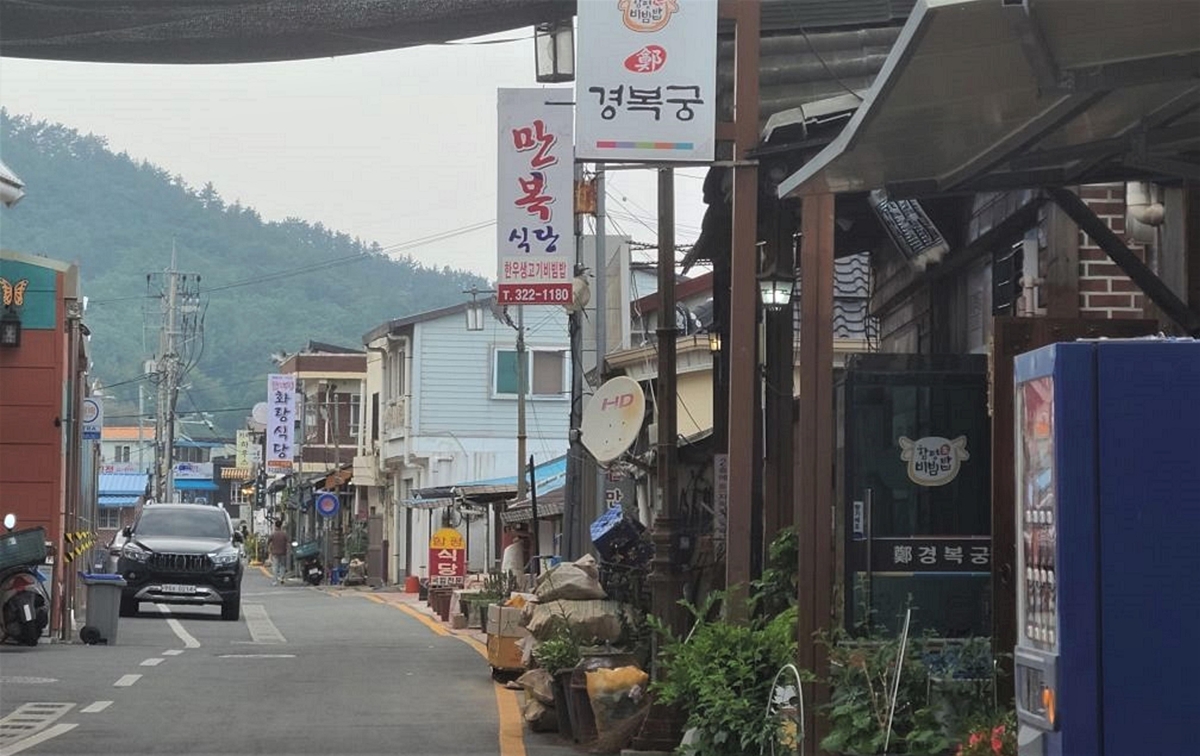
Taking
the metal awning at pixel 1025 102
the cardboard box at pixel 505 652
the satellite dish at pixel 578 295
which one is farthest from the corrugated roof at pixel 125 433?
the metal awning at pixel 1025 102

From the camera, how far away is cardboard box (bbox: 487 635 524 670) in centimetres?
1698

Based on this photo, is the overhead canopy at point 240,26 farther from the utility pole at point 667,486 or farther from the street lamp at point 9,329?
the street lamp at point 9,329

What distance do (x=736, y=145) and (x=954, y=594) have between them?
11.6 ft

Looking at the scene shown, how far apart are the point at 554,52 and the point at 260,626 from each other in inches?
572

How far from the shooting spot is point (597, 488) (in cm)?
2573

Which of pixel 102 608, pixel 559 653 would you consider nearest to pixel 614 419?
pixel 559 653

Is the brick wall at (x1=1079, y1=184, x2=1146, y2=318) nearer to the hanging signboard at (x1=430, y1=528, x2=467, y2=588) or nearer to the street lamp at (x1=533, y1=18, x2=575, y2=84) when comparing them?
the street lamp at (x1=533, y1=18, x2=575, y2=84)

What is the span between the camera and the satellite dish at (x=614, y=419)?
15.9 metres

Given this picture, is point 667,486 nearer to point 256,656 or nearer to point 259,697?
point 259,697

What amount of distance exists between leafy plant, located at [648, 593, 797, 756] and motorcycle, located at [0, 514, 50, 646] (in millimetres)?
11800

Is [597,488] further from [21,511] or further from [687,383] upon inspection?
[21,511]

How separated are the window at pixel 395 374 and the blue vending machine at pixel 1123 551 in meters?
51.3

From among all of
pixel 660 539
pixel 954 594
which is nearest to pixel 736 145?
pixel 660 539

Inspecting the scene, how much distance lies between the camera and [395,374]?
5781cm
